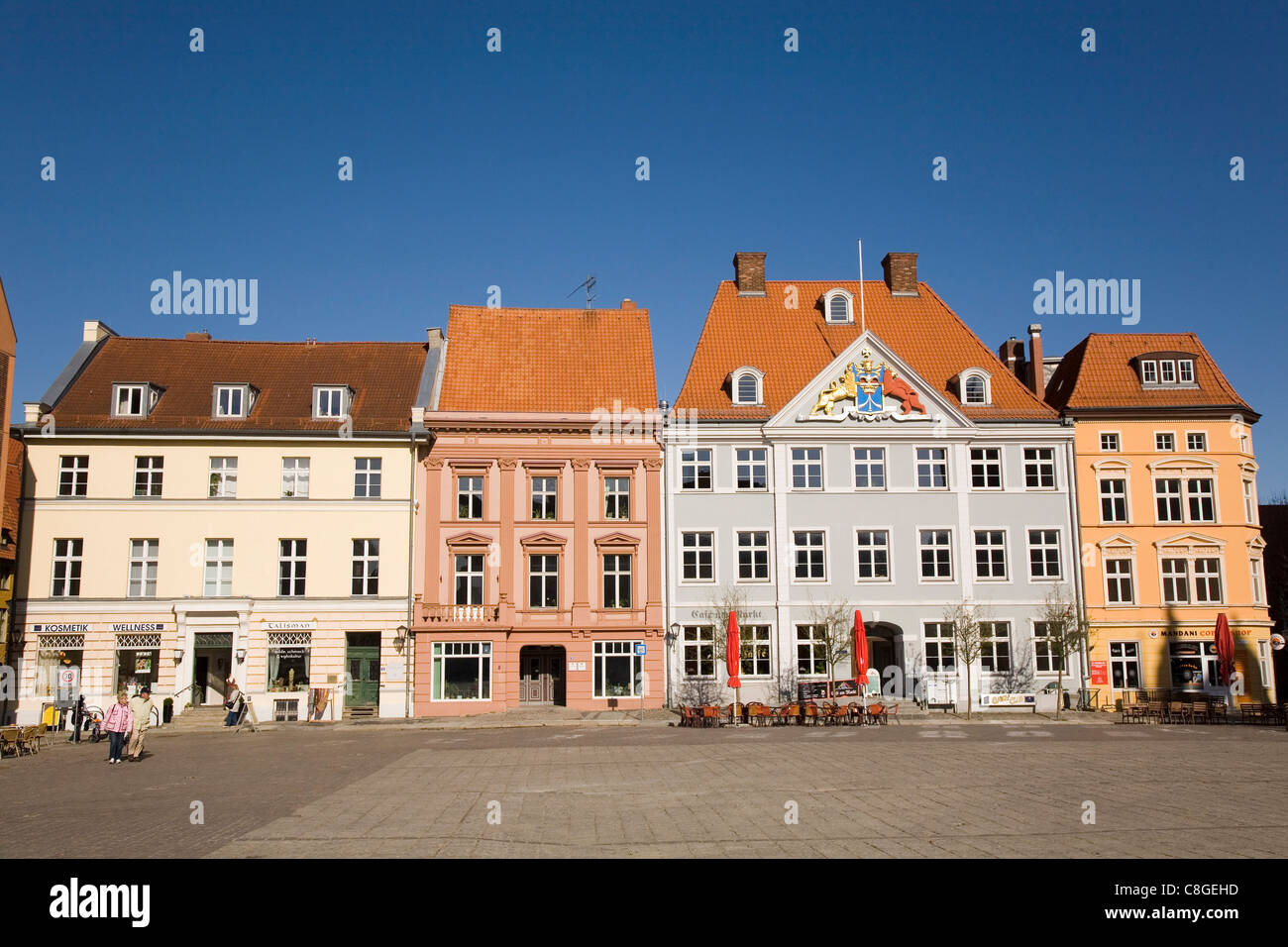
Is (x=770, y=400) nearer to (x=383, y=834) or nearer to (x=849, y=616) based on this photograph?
(x=849, y=616)

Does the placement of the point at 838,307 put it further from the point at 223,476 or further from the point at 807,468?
the point at 223,476

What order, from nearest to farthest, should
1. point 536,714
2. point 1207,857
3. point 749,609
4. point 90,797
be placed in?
1. point 1207,857
2. point 90,797
3. point 536,714
4. point 749,609

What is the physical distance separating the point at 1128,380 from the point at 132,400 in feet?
132

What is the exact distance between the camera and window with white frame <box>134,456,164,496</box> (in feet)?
133

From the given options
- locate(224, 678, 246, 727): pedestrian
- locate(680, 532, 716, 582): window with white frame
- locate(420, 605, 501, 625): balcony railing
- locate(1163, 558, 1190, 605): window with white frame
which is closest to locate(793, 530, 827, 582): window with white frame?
locate(680, 532, 716, 582): window with white frame

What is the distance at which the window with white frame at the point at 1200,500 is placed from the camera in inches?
1693

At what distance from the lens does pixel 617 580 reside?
41969 mm

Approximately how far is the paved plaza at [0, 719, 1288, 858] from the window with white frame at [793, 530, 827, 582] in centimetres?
1225

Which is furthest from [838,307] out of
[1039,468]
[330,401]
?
[330,401]

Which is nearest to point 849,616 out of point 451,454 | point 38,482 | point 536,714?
Answer: point 536,714

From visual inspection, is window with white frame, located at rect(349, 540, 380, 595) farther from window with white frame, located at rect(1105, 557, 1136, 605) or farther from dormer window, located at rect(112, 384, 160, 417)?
window with white frame, located at rect(1105, 557, 1136, 605)

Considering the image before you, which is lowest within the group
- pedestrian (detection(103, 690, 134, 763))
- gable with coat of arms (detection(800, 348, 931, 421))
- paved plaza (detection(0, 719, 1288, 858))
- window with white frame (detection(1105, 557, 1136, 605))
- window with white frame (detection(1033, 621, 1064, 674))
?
paved plaza (detection(0, 719, 1288, 858))

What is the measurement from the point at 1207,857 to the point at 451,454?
3365 cm
